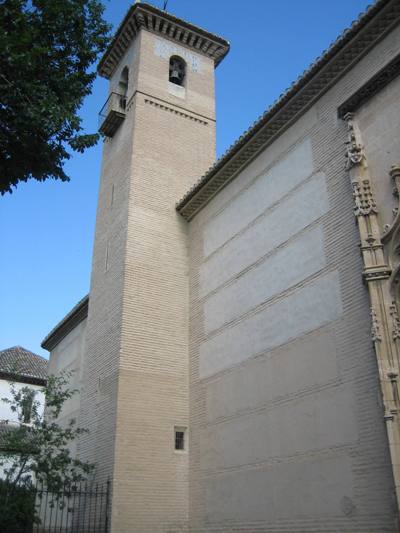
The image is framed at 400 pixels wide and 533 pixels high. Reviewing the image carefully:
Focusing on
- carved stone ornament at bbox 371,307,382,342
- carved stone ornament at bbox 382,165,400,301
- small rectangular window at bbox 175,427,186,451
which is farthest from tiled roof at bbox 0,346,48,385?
carved stone ornament at bbox 382,165,400,301

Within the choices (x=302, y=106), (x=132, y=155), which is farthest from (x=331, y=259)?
(x=132, y=155)

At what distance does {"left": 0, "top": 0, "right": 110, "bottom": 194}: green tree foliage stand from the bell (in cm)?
833

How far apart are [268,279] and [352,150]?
9.89ft

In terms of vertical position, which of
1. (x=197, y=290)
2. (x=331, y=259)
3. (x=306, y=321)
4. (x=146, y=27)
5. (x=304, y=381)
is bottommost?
(x=304, y=381)

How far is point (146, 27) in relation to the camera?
1781cm

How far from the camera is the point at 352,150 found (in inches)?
388

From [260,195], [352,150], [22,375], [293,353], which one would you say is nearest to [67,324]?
[22,375]

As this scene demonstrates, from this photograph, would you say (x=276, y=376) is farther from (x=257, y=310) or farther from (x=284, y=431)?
(x=257, y=310)

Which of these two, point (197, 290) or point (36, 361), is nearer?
point (197, 290)

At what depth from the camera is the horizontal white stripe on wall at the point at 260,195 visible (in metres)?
11.4

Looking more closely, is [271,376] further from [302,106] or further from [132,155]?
[132,155]

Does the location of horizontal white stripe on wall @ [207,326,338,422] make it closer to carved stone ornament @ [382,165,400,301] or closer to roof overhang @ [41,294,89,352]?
carved stone ornament @ [382,165,400,301]

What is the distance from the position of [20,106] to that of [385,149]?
570 cm

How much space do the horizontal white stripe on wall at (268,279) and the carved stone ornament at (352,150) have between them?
1.31 metres
